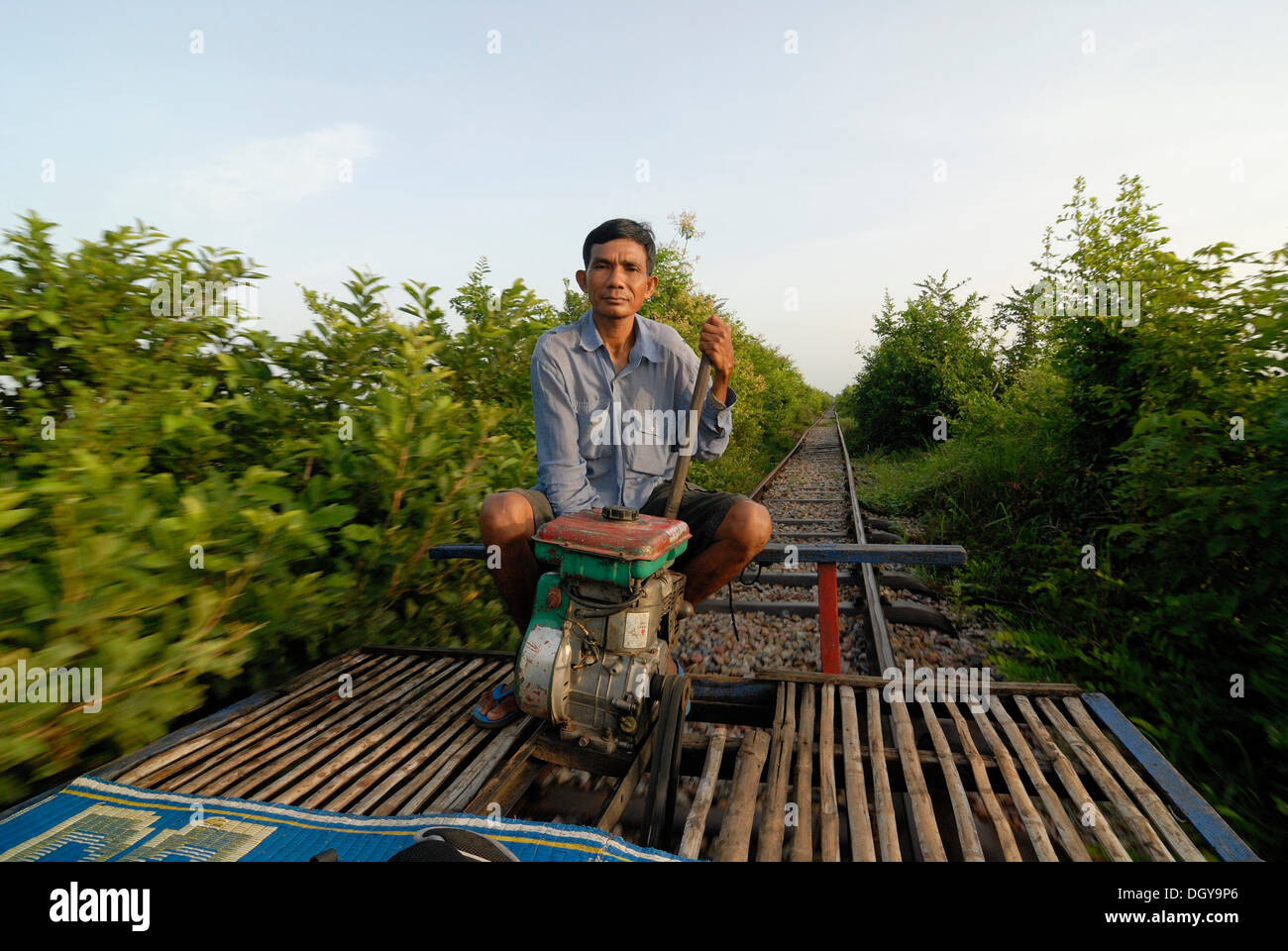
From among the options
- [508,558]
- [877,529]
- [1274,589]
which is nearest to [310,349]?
[508,558]

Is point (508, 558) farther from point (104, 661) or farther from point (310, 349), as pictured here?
point (310, 349)

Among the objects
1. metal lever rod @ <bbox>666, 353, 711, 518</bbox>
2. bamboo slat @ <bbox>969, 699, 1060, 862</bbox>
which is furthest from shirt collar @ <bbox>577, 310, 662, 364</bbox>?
bamboo slat @ <bbox>969, 699, 1060, 862</bbox>

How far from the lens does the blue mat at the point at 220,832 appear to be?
4.55 feet

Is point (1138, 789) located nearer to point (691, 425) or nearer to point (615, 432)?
point (691, 425)

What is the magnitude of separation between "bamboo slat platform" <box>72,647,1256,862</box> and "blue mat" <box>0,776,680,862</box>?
0.14m

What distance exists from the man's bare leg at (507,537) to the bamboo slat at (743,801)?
0.85 m

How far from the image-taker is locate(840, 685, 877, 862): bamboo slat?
61.0 inches

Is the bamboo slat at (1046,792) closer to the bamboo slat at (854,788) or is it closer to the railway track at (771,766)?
the railway track at (771,766)

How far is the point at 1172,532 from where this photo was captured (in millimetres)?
2889

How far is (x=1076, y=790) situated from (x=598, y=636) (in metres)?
1.41

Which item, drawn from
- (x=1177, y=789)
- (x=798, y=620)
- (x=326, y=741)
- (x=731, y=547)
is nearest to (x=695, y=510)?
(x=731, y=547)

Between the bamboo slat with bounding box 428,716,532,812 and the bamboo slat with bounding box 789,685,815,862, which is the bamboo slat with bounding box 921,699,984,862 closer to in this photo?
the bamboo slat with bounding box 789,685,815,862

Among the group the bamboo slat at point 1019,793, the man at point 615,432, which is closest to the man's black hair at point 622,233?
the man at point 615,432
